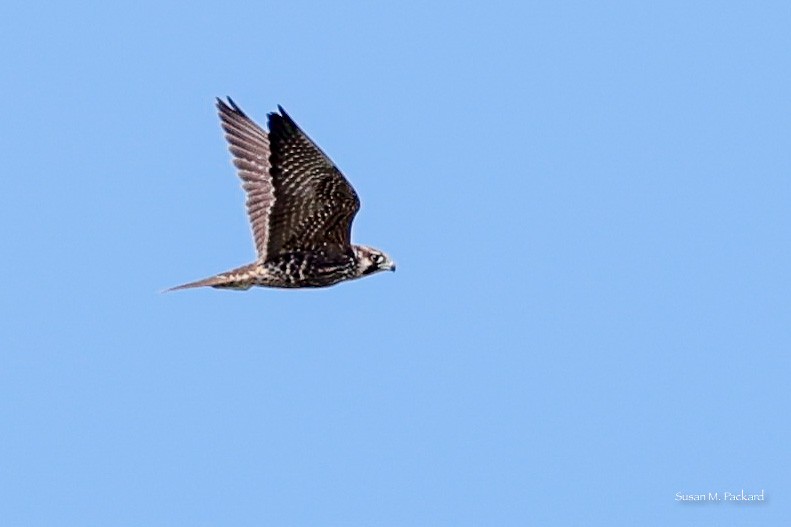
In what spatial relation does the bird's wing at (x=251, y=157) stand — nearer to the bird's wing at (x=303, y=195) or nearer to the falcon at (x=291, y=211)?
the falcon at (x=291, y=211)

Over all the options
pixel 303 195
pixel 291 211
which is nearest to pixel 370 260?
pixel 291 211

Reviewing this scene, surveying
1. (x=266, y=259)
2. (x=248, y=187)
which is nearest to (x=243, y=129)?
(x=248, y=187)

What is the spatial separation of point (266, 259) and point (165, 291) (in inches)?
47.4

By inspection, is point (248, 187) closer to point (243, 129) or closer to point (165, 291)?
point (243, 129)

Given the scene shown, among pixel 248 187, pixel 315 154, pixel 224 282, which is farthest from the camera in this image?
pixel 248 187

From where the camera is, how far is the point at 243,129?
16219mm

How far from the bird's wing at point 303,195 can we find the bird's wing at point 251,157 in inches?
44.4

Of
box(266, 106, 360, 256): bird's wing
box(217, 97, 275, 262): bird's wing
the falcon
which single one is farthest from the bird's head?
box(217, 97, 275, 262): bird's wing

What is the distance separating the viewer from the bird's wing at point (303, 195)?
44.8ft

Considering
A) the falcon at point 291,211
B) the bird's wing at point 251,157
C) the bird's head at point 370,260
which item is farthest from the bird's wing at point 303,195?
the bird's wing at point 251,157

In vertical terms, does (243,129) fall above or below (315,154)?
above

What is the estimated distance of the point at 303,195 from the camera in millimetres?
14297

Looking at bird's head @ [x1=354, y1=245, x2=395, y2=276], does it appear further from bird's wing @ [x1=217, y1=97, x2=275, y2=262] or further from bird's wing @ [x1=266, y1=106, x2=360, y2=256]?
bird's wing @ [x1=217, y1=97, x2=275, y2=262]

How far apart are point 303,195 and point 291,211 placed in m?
0.35
